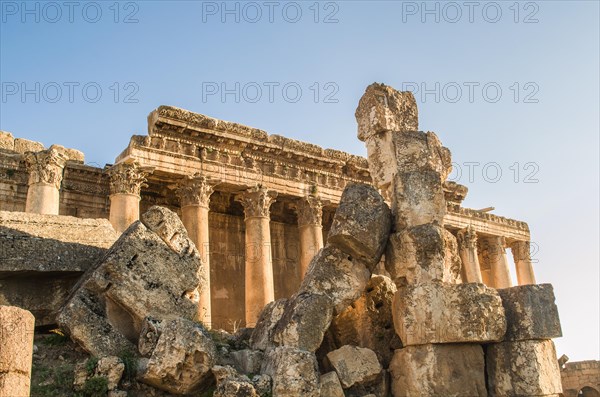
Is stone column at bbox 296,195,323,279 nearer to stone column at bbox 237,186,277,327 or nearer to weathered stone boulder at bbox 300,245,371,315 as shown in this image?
stone column at bbox 237,186,277,327

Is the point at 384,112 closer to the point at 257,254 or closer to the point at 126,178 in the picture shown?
the point at 126,178

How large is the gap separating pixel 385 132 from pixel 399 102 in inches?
24.7

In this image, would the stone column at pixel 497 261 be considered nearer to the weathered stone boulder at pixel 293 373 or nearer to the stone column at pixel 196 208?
the stone column at pixel 196 208

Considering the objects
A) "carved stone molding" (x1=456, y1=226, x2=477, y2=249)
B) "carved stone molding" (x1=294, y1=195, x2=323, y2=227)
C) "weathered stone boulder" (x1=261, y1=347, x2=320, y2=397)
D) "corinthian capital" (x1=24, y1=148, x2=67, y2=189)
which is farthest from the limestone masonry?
"carved stone molding" (x1=456, y1=226, x2=477, y2=249)

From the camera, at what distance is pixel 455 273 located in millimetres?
7285

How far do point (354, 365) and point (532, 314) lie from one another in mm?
2216

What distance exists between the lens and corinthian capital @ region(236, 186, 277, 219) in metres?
17.9

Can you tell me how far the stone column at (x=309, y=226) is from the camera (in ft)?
62.0

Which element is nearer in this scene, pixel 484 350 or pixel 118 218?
pixel 484 350

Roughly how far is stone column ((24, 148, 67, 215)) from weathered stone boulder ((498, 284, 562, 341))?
1171cm

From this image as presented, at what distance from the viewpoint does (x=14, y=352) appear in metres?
4.41

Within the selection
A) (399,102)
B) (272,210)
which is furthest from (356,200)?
(272,210)

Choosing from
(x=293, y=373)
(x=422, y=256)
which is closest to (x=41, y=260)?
(x=293, y=373)

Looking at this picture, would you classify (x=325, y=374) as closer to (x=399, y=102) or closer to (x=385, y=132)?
(x=385, y=132)
